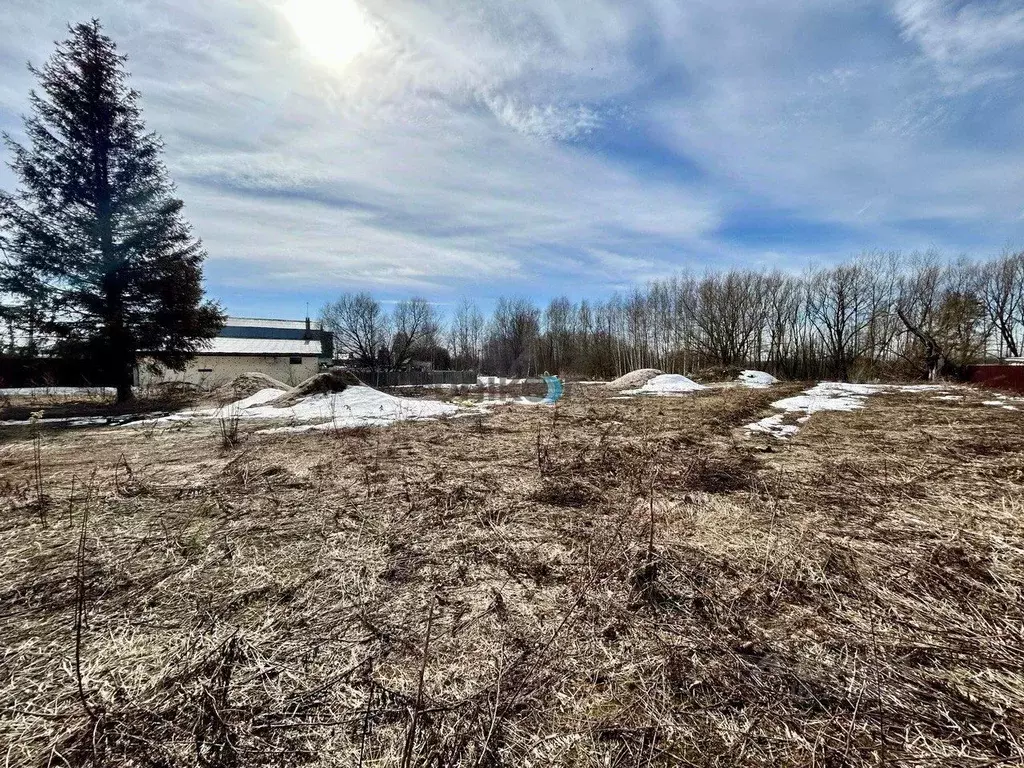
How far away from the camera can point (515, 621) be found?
215 centimetres

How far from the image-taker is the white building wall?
94.8 ft

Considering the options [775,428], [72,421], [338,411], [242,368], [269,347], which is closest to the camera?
[775,428]

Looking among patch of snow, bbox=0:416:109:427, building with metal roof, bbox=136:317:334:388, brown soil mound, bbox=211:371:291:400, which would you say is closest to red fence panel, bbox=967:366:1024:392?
brown soil mound, bbox=211:371:291:400

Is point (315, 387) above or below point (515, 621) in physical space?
above

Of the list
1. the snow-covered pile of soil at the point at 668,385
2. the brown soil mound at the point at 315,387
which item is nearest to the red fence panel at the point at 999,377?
the snow-covered pile of soil at the point at 668,385

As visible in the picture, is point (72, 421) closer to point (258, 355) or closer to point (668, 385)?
point (258, 355)

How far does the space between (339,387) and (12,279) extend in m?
10.4

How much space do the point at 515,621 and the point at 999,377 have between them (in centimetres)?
2675

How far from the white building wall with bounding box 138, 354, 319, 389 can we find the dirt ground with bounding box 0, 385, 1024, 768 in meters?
27.2

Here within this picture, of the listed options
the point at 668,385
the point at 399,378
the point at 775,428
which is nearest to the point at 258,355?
the point at 399,378

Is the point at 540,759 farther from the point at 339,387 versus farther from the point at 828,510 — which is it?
the point at 339,387

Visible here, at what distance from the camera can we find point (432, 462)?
5.59 meters

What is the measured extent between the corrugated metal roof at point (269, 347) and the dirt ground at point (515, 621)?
29735 mm

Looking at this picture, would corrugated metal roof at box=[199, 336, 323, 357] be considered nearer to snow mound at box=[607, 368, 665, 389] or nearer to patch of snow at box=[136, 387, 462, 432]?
patch of snow at box=[136, 387, 462, 432]
